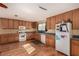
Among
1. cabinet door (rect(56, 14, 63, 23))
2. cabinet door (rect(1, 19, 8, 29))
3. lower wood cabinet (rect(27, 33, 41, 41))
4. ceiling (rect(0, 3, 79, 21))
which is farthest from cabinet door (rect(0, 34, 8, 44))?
cabinet door (rect(56, 14, 63, 23))

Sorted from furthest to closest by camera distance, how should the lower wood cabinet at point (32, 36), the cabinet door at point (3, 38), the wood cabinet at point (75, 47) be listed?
the lower wood cabinet at point (32, 36) → the cabinet door at point (3, 38) → the wood cabinet at point (75, 47)

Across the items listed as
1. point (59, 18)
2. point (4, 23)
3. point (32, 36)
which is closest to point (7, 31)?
point (4, 23)

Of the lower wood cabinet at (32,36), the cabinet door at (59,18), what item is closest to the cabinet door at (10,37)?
the lower wood cabinet at (32,36)

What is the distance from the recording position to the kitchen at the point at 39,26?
8.72 feet

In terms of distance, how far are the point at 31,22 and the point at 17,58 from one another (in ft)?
17.9

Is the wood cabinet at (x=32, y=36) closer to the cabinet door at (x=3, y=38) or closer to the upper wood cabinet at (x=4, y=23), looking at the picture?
the cabinet door at (x=3, y=38)

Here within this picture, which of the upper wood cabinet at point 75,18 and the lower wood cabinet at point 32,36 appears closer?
the upper wood cabinet at point 75,18

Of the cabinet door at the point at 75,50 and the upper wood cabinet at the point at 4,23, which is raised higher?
the upper wood cabinet at the point at 4,23

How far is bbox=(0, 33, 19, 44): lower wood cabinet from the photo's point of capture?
15.3 ft

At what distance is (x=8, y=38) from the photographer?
4.94 m

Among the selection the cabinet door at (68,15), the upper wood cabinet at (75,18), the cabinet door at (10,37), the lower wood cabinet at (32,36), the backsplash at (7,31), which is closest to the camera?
the upper wood cabinet at (75,18)

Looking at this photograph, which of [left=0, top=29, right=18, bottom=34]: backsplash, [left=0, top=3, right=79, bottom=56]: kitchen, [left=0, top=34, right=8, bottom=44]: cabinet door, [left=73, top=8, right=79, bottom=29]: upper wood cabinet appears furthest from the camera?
[left=0, top=29, right=18, bottom=34]: backsplash

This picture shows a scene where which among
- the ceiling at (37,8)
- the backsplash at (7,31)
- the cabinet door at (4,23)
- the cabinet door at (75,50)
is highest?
the ceiling at (37,8)

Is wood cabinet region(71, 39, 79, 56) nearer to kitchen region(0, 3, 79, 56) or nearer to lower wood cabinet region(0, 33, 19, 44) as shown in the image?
kitchen region(0, 3, 79, 56)
